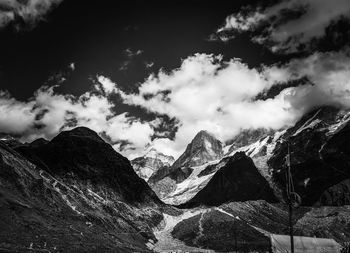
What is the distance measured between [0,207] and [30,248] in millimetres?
50518

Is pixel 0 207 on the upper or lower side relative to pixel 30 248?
upper

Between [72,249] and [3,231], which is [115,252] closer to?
[72,249]

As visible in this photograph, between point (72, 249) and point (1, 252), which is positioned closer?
point (1, 252)

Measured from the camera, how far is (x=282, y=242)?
321ft

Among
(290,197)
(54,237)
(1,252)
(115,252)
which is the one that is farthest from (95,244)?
(290,197)

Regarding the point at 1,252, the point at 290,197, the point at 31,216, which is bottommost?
the point at 1,252

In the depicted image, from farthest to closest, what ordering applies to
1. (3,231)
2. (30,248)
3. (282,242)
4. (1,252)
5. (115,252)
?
(115,252)
(3,231)
(30,248)
(1,252)
(282,242)

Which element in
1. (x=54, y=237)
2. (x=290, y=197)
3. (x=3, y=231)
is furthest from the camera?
(x=54, y=237)

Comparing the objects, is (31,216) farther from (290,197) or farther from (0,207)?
(290,197)

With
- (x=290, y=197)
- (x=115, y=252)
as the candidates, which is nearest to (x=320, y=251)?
(x=290, y=197)

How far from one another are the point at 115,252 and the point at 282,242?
114 meters

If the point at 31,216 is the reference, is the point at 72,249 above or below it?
below

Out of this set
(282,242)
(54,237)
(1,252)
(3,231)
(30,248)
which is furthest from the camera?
(54,237)

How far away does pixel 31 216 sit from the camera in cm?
19462
